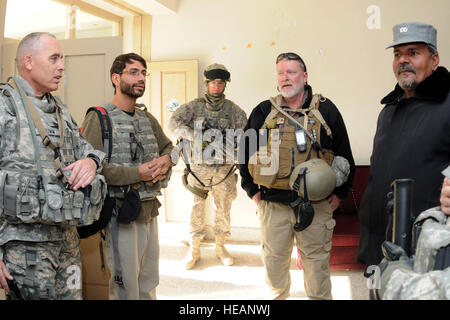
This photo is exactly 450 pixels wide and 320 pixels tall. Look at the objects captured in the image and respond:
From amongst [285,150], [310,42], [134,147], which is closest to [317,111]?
[285,150]

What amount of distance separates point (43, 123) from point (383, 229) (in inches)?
64.4

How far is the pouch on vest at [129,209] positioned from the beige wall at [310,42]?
288 centimetres

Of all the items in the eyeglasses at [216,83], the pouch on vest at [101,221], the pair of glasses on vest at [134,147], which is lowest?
the pouch on vest at [101,221]

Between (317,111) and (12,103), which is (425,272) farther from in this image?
(12,103)

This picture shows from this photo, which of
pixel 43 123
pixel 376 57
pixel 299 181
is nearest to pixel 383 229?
pixel 299 181

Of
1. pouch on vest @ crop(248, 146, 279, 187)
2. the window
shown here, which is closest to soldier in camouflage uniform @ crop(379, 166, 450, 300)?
pouch on vest @ crop(248, 146, 279, 187)

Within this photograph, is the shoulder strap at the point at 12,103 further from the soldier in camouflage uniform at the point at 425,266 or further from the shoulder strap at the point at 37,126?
the soldier in camouflage uniform at the point at 425,266

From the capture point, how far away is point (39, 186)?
1.53 meters

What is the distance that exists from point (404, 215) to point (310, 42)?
143 inches

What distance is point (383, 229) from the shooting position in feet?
6.34

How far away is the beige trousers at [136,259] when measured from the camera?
7.16 ft

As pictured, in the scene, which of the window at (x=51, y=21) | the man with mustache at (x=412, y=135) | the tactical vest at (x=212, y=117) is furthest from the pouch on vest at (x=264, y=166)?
the window at (x=51, y=21)
